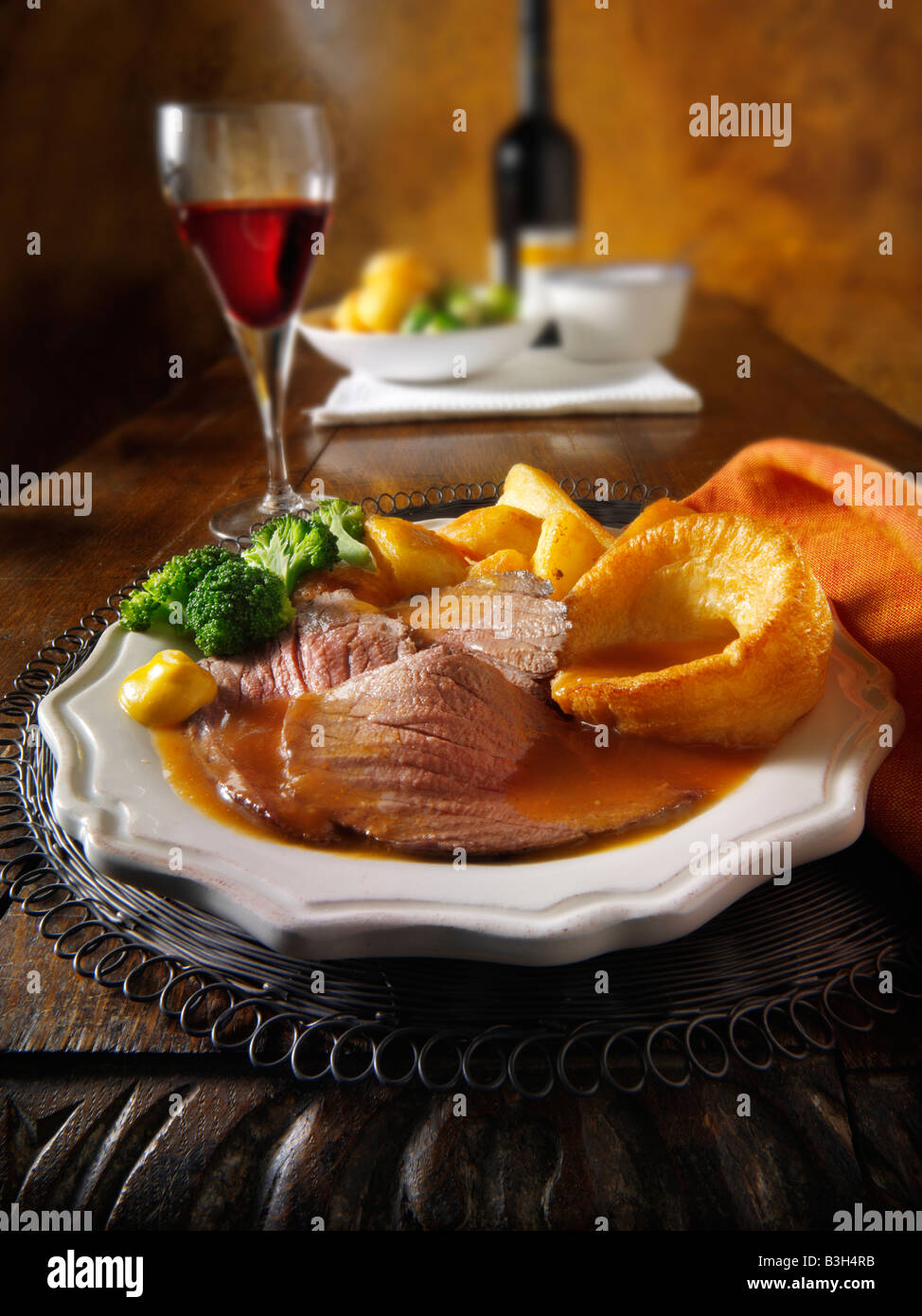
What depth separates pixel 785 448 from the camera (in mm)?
1823

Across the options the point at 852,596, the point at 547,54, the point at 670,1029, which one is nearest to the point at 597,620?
the point at 852,596

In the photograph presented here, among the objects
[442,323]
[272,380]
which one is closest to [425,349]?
[442,323]

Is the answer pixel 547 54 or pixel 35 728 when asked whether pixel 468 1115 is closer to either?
pixel 35 728

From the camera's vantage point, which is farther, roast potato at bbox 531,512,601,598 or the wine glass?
the wine glass

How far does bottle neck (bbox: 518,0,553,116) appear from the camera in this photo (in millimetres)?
3391

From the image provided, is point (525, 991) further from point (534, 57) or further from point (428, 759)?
point (534, 57)

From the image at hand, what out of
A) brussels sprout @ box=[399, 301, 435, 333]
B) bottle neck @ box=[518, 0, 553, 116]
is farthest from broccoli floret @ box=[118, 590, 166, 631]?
bottle neck @ box=[518, 0, 553, 116]

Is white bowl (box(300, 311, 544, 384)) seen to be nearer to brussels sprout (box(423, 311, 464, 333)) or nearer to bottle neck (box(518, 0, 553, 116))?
brussels sprout (box(423, 311, 464, 333))

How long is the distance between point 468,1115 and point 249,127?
1779mm

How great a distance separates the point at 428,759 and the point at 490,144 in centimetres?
535

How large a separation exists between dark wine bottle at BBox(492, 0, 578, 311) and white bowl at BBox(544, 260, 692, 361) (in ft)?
1.15

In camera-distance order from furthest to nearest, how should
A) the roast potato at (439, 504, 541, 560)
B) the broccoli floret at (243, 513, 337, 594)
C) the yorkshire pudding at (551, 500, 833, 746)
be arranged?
the roast potato at (439, 504, 541, 560) < the broccoli floret at (243, 513, 337, 594) < the yorkshire pudding at (551, 500, 833, 746)

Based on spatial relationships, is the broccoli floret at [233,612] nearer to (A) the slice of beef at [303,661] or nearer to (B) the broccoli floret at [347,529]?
(A) the slice of beef at [303,661]

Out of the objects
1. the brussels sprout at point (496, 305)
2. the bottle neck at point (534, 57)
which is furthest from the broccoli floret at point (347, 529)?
the bottle neck at point (534, 57)
